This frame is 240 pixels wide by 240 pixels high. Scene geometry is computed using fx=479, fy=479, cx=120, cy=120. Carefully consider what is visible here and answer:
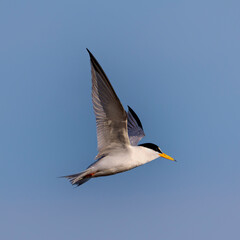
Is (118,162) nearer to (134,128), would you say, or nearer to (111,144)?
(111,144)

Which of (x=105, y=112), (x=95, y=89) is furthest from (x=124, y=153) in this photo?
(x=95, y=89)

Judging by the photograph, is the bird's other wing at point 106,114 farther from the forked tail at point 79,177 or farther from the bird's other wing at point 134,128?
the bird's other wing at point 134,128

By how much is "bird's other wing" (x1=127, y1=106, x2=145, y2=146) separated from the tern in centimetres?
147

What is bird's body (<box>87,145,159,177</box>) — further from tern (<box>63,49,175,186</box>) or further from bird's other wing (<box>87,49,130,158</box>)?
bird's other wing (<box>87,49,130,158</box>)

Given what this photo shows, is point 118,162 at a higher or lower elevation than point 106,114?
lower

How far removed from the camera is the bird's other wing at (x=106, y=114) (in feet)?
28.8

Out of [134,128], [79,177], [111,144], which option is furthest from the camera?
[134,128]

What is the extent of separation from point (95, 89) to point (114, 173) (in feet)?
6.67

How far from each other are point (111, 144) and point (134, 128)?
2.65 metres

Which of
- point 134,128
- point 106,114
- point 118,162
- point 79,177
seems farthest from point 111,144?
point 134,128

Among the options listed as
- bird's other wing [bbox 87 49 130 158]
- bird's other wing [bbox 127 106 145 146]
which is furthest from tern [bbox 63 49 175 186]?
bird's other wing [bbox 127 106 145 146]

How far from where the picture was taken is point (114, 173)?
10.1 m

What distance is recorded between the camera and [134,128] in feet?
41.4

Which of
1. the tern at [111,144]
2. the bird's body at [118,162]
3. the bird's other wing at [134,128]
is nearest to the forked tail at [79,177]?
the tern at [111,144]
